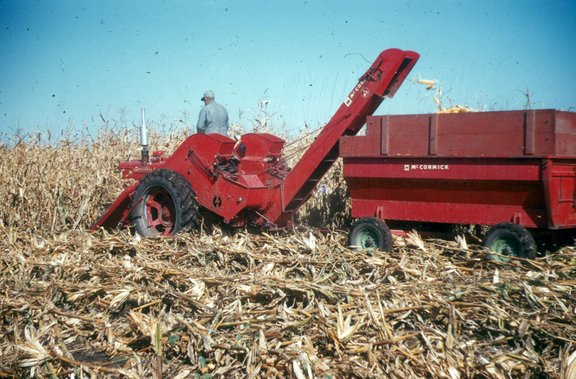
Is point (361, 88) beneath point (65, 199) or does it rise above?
above

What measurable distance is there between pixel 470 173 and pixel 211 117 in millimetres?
4156

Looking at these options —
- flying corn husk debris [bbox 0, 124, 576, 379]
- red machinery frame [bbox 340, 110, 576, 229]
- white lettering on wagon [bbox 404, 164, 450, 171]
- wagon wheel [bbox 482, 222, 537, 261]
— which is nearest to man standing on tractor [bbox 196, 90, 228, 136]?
flying corn husk debris [bbox 0, 124, 576, 379]

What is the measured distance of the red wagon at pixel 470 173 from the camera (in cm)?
559

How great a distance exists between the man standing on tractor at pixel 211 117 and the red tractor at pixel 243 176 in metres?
1.23

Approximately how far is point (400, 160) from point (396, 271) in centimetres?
161

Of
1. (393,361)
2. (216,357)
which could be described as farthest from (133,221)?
(393,361)

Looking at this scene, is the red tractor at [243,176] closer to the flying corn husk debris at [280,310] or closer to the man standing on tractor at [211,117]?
the flying corn husk debris at [280,310]

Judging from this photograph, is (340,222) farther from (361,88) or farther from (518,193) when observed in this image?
(518,193)

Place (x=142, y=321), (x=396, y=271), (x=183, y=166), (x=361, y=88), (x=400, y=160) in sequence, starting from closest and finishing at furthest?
1. (x=142, y=321)
2. (x=396, y=271)
3. (x=400, y=160)
4. (x=361, y=88)
5. (x=183, y=166)

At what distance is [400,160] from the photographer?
632 cm

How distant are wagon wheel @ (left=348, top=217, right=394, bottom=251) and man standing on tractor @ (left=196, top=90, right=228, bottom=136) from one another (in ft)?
10.5

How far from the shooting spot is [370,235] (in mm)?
6352

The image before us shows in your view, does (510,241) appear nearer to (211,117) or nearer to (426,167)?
(426,167)

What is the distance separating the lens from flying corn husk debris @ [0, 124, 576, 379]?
11.3ft
